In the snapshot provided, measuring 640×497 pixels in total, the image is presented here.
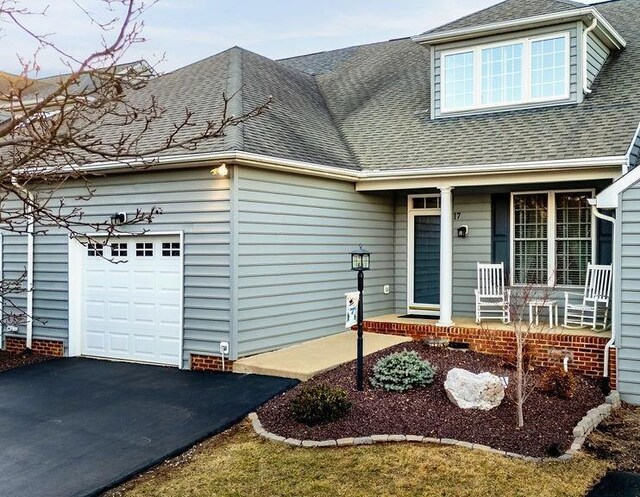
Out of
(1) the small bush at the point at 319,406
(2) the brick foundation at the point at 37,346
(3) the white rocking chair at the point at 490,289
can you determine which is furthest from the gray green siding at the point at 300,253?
(2) the brick foundation at the point at 37,346

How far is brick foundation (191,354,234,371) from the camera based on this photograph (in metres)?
8.68

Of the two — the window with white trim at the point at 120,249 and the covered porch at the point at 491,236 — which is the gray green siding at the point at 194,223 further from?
the covered porch at the point at 491,236

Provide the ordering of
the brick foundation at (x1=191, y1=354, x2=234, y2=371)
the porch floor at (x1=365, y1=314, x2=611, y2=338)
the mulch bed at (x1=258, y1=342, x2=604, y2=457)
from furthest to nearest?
1. the porch floor at (x1=365, y1=314, x2=611, y2=338)
2. the brick foundation at (x1=191, y1=354, x2=234, y2=371)
3. the mulch bed at (x1=258, y1=342, x2=604, y2=457)

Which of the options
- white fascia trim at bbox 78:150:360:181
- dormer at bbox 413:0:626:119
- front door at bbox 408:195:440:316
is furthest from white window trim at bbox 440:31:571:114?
white fascia trim at bbox 78:150:360:181

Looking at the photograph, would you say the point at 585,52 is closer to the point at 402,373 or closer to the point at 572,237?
the point at 572,237

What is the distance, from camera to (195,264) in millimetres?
8984

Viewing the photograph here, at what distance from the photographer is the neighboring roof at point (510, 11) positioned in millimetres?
10578

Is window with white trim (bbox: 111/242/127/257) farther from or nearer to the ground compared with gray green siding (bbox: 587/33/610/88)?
nearer to the ground

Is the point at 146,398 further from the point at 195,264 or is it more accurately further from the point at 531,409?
the point at 531,409

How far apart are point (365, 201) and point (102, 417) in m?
6.23

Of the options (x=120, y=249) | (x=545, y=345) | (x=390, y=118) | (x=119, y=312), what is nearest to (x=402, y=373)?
(x=545, y=345)

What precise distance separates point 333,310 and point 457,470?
554 centimetres

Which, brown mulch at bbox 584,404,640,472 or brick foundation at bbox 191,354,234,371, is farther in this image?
brick foundation at bbox 191,354,234,371

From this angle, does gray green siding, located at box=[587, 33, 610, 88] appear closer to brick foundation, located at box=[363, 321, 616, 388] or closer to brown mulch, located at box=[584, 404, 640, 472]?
brick foundation, located at box=[363, 321, 616, 388]
